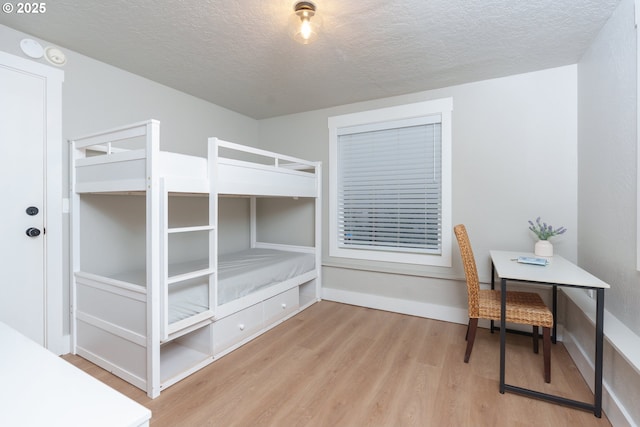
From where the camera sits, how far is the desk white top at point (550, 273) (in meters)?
1.60

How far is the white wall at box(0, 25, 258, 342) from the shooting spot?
2207mm

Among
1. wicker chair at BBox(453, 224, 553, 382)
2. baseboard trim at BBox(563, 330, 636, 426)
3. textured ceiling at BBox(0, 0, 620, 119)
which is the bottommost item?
baseboard trim at BBox(563, 330, 636, 426)

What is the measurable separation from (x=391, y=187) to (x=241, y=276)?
177 cm

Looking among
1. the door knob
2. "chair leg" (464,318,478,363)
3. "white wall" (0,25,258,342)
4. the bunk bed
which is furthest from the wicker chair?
the door knob

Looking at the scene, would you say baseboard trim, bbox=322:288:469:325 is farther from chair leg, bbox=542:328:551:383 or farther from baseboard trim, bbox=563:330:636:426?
chair leg, bbox=542:328:551:383

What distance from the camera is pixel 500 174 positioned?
2.69 meters

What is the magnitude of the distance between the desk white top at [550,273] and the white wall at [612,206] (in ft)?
0.58

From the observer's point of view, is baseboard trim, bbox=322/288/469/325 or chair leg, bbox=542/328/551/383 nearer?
chair leg, bbox=542/328/551/383

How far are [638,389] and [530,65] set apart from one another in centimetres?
229

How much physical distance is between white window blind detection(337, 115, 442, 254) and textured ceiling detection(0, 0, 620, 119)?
20.0 inches

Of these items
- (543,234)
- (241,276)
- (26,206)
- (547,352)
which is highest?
(26,206)

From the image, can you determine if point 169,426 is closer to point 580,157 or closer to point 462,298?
point 462,298

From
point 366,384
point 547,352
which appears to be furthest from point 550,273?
point 366,384

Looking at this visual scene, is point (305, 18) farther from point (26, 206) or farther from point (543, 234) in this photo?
point (543, 234)
